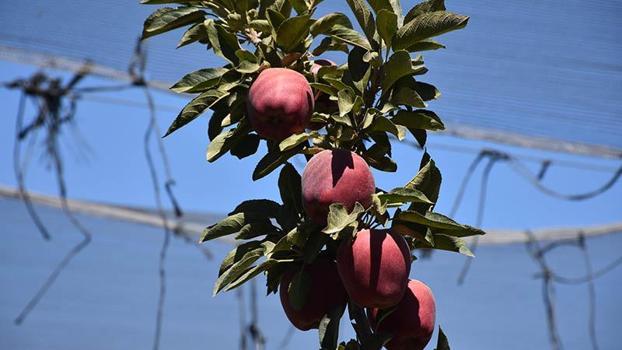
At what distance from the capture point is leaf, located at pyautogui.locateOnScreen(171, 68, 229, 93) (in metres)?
0.87

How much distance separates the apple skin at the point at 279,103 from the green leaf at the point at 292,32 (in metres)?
→ 0.03

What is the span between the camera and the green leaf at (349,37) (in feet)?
2.77

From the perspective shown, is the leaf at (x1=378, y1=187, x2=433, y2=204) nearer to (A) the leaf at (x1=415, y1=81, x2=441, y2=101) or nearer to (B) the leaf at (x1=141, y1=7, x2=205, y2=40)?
(A) the leaf at (x1=415, y1=81, x2=441, y2=101)

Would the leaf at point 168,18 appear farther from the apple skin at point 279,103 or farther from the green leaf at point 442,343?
the green leaf at point 442,343

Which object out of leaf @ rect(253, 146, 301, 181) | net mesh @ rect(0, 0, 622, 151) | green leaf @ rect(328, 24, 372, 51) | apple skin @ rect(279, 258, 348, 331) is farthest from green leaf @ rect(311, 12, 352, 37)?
net mesh @ rect(0, 0, 622, 151)

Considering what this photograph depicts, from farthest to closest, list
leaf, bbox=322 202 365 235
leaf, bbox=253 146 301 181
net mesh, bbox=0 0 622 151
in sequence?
1. net mesh, bbox=0 0 622 151
2. leaf, bbox=253 146 301 181
3. leaf, bbox=322 202 365 235

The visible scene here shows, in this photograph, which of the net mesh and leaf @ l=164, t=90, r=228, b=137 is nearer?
leaf @ l=164, t=90, r=228, b=137

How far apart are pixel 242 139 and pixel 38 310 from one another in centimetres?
261

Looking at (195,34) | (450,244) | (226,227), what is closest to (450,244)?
(450,244)

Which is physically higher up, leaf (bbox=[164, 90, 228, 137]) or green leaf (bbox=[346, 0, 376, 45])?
green leaf (bbox=[346, 0, 376, 45])

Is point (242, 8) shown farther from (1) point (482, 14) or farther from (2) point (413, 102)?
(1) point (482, 14)

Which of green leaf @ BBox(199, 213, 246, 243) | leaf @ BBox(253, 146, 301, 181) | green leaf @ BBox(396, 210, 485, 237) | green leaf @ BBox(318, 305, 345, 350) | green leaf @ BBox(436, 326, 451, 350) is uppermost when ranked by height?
leaf @ BBox(253, 146, 301, 181)

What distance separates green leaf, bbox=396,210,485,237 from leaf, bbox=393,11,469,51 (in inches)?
6.3

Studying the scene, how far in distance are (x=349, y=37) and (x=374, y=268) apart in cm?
23
